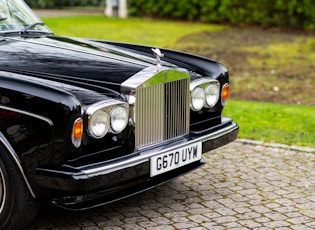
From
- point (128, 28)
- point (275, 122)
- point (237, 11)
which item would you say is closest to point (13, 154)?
point (275, 122)

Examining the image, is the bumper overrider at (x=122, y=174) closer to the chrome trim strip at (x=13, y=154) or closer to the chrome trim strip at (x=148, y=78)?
the chrome trim strip at (x=13, y=154)

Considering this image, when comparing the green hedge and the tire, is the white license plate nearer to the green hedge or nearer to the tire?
the tire

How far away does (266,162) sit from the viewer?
20.1 ft

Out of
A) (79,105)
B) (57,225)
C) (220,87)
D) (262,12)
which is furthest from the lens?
(262,12)

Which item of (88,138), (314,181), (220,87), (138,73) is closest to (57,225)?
(88,138)

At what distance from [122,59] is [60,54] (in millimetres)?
465

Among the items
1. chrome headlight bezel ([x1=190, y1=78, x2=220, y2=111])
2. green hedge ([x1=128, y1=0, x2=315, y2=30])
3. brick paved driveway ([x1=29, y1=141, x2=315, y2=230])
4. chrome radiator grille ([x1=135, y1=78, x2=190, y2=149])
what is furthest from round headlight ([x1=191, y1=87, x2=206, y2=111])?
green hedge ([x1=128, y1=0, x2=315, y2=30])

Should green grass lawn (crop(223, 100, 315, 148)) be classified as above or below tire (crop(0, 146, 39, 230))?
below

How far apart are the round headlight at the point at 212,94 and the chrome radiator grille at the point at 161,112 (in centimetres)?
34

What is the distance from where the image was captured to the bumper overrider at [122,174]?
3940 millimetres

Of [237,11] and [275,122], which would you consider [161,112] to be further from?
[237,11]

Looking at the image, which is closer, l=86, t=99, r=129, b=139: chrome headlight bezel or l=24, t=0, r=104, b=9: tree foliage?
l=86, t=99, r=129, b=139: chrome headlight bezel

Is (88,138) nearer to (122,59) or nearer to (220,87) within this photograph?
(122,59)

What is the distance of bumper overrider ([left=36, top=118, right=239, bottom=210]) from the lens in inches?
155
